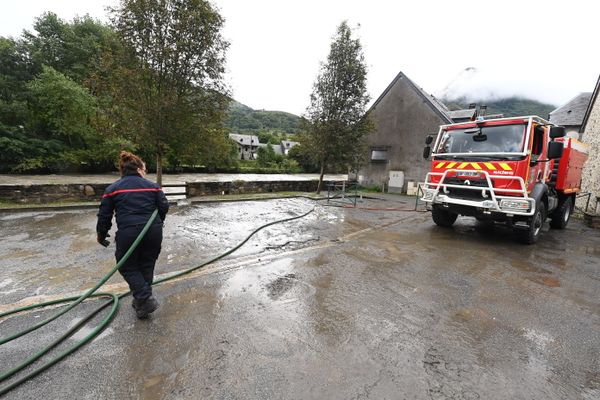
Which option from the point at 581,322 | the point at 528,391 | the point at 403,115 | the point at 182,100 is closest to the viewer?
the point at 528,391

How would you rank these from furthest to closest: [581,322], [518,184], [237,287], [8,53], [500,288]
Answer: [8,53] < [518,184] < [500,288] < [237,287] < [581,322]

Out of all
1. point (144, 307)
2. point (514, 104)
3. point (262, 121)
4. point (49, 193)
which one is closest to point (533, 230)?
point (144, 307)

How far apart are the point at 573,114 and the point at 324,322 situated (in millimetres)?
35383

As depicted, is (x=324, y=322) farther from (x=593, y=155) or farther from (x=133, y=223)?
(x=593, y=155)

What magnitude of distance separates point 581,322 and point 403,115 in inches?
697

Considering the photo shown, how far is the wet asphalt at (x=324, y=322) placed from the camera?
2.05m

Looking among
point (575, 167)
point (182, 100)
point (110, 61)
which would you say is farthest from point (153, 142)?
point (575, 167)

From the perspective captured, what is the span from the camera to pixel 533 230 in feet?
20.3

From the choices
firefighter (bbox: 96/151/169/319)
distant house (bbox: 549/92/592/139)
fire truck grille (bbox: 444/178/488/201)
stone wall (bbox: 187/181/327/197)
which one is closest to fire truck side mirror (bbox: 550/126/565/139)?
fire truck grille (bbox: 444/178/488/201)

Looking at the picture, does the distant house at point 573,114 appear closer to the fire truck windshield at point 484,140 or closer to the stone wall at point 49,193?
the fire truck windshield at point 484,140

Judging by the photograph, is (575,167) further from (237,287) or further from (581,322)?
(237,287)

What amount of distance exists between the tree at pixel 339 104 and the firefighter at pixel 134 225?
12.1m

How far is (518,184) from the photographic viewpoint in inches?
220

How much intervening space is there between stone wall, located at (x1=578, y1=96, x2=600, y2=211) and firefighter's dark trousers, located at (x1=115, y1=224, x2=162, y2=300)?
689 inches
